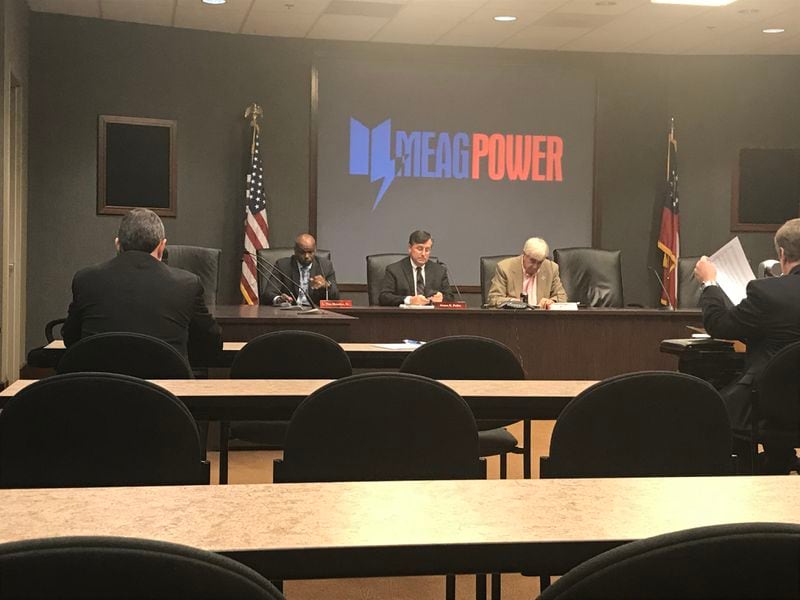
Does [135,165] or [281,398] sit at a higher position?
[135,165]

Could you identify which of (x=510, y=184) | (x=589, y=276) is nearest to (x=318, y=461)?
(x=589, y=276)

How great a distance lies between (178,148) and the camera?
989 centimetres

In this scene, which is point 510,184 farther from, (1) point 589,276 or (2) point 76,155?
(2) point 76,155

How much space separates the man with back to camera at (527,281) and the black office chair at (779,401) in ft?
12.1

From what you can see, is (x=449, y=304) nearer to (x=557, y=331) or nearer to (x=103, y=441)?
(x=557, y=331)

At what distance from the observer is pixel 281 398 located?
2941 millimetres

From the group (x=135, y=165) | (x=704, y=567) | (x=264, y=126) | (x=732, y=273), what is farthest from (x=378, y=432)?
(x=264, y=126)

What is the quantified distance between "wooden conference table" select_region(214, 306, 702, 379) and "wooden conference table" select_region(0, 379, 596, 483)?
392cm

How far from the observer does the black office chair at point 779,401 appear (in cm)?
403

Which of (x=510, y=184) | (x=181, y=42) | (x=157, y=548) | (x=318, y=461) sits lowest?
(x=318, y=461)

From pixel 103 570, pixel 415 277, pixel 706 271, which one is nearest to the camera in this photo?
pixel 103 570

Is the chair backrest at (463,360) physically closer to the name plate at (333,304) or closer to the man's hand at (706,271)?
the man's hand at (706,271)

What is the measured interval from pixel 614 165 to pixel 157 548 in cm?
1024

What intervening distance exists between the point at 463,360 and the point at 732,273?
5.62 ft
